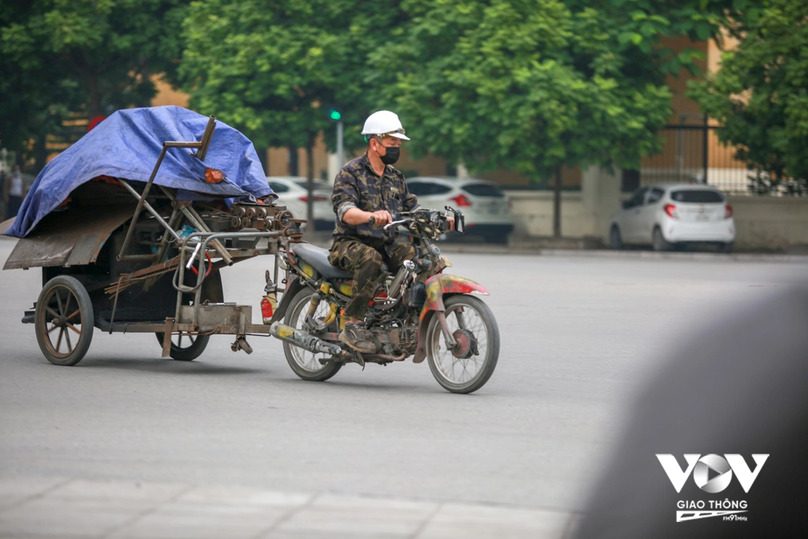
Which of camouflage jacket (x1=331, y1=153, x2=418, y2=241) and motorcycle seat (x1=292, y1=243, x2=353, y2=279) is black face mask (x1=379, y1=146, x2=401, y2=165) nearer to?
camouflage jacket (x1=331, y1=153, x2=418, y2=241)

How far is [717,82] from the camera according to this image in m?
29.5

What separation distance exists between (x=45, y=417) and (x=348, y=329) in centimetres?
209

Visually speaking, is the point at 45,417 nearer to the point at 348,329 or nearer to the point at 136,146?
the point at 348,329

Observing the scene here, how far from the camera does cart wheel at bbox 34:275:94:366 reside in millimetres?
9859

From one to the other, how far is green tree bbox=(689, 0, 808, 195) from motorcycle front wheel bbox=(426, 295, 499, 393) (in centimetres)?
2044

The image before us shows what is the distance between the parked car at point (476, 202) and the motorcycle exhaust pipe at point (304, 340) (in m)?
24.5

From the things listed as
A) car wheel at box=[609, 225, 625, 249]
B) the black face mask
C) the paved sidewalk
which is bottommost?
car wheel at box=[609, 225, 625, 249]

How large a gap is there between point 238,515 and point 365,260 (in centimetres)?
378

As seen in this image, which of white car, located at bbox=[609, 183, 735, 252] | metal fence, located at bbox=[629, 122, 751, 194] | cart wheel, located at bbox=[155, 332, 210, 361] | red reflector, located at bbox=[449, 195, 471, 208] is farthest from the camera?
red reflector, located at bbox=[449, 195, 471, 208]

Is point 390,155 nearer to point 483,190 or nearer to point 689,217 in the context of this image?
point 689,217

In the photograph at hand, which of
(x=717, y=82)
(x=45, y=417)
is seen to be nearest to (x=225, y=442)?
(x=45, y=417)

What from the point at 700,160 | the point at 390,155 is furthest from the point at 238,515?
the point at 700,160

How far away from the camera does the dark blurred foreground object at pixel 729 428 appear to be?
1.96m

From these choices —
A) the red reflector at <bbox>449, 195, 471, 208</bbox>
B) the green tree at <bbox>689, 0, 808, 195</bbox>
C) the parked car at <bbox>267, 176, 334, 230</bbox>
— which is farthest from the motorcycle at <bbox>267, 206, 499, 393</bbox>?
the parked car at <bbox>267, 176, 334, 230</bbox>
